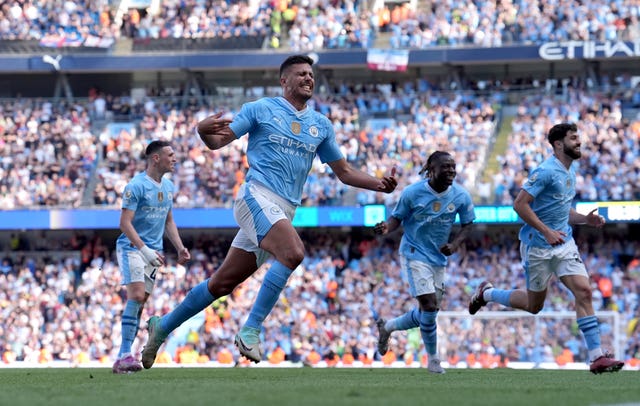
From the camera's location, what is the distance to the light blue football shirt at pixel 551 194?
12.4 m

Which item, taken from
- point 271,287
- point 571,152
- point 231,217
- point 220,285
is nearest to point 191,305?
point 220,285

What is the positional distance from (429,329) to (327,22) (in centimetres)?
2326

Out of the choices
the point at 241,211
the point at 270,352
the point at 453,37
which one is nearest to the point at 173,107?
the point at 453,37

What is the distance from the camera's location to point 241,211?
10.3m

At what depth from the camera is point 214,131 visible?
9555 millimetres

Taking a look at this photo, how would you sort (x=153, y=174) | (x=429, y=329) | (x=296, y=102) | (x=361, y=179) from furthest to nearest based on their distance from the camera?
(x=429, y=329) < (x=153, y=174) < (x=361, y=179) < (x=296, y=102)

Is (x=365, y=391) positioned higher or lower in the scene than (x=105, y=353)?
higher

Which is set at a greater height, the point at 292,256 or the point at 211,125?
the point at 211,125

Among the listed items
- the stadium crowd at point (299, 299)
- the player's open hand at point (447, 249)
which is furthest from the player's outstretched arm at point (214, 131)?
the stadium crowd at point (299, 299)

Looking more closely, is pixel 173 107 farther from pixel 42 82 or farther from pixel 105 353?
pixel 105 353

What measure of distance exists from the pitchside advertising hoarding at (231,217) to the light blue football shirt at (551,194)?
14859 millimetres

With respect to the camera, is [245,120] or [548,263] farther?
[548,263]

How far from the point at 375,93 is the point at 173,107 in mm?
6171

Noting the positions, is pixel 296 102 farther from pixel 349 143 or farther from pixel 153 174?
pixel 349 143
